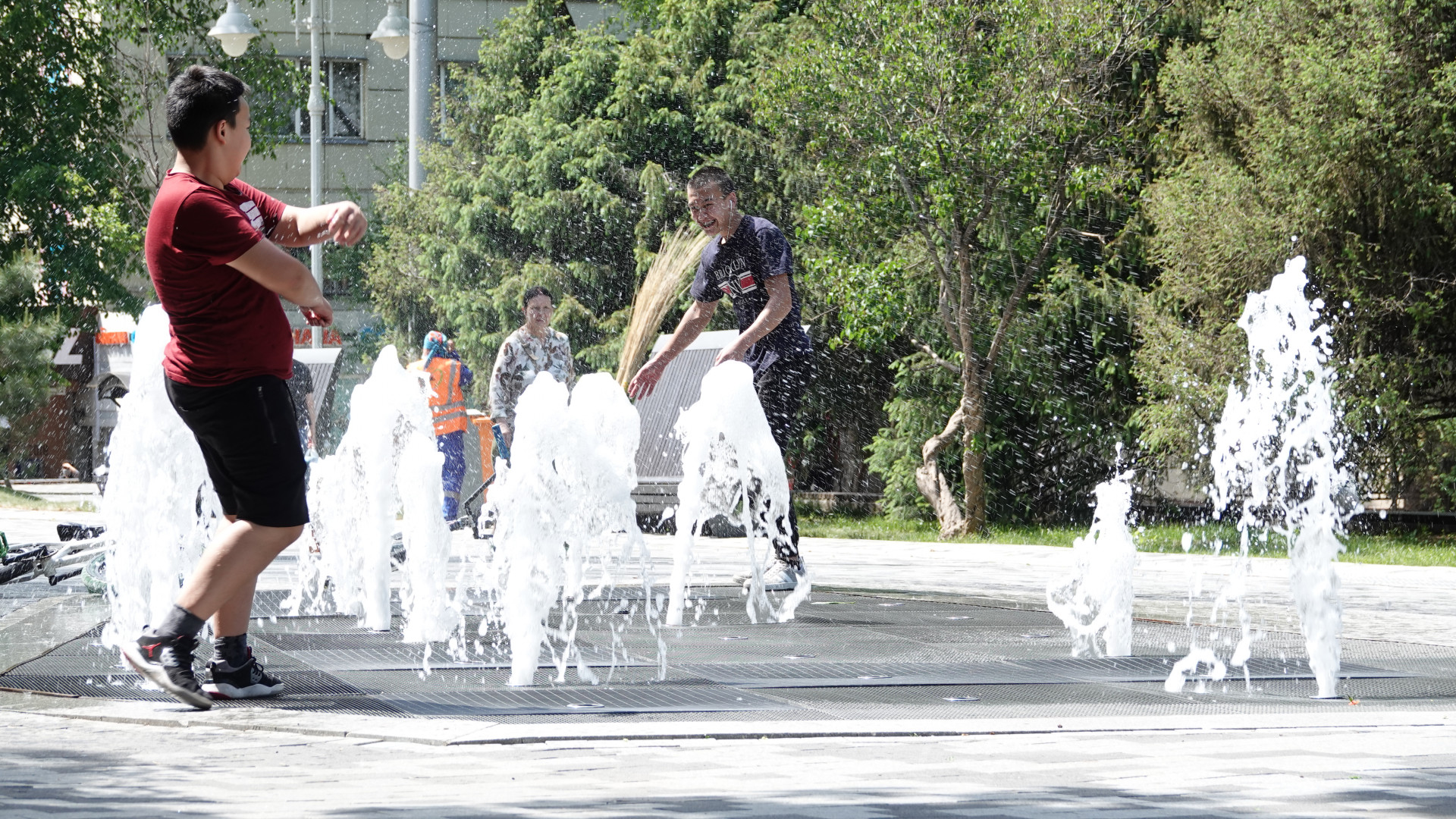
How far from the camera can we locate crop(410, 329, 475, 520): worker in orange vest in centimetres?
1391

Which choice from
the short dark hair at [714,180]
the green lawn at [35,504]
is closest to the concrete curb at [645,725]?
the short dark hair at [714,180]

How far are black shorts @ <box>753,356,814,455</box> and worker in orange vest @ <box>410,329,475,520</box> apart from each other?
18.2 feet

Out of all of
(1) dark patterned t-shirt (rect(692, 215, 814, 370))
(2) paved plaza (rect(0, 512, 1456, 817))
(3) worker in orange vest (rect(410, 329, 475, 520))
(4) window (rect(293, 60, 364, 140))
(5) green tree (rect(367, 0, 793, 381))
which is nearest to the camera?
(2) paved plaza (rect(0, 512, 1456, 817))

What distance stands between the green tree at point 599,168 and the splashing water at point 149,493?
625 inches

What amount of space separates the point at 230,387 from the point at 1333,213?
1456cm

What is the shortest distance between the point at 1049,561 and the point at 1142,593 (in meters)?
3.45

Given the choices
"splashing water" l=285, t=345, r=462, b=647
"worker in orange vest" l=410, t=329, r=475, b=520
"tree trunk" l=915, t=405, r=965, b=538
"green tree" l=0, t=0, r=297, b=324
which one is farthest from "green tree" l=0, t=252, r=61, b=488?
"splashing water" l=285, t=345, r=462, b=647

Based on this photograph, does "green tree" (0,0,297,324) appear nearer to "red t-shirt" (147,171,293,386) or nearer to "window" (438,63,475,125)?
"window" (438,63,475,125)

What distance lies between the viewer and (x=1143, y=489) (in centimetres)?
2125

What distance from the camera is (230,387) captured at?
17.1 ft

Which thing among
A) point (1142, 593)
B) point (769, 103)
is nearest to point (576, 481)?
point (1142, 593)

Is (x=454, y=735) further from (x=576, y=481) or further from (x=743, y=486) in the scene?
(x=743, y=486)

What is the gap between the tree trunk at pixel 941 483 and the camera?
19141mm

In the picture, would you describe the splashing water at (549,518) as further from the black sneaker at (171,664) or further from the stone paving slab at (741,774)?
the stone paving slab at (741,774)
